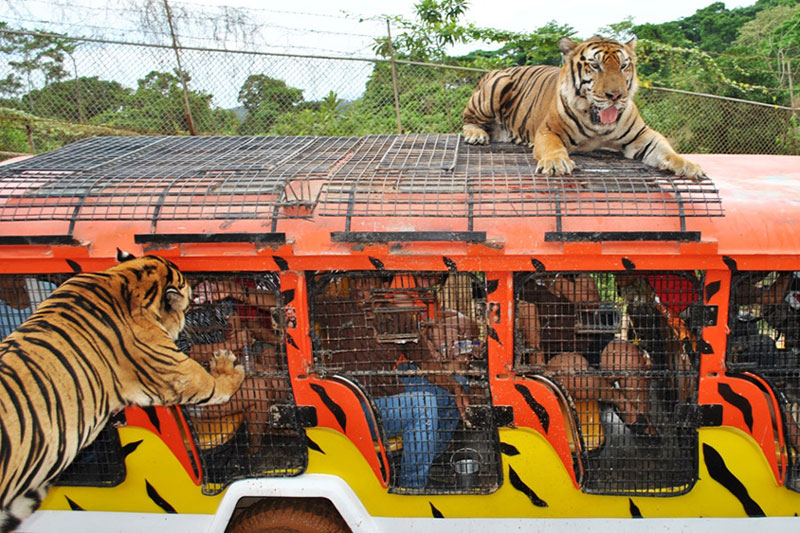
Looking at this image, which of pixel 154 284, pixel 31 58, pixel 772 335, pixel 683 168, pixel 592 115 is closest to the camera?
pixel 154 284

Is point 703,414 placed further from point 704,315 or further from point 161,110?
point 161,110

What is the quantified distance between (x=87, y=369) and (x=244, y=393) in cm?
69

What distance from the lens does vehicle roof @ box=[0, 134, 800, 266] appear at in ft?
8.00

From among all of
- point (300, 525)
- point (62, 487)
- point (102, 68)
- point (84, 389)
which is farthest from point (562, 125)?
point (102, 68)

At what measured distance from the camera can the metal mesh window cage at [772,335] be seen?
252cm

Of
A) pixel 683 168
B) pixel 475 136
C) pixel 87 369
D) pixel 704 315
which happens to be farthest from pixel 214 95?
pixel 704 315

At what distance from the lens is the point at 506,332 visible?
2557 mm

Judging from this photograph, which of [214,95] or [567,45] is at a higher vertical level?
[214,95]

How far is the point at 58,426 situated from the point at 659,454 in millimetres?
2629

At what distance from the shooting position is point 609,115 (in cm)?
350

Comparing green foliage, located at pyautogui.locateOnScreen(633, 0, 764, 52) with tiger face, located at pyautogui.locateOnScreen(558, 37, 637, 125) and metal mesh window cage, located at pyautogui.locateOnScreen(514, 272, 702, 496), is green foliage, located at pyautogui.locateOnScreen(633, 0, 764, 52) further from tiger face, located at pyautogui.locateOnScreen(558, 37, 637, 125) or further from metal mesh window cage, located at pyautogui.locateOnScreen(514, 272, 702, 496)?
metal mesh window cage, located at pyautogui.locateOnScreen(514, 272, 702, 496)

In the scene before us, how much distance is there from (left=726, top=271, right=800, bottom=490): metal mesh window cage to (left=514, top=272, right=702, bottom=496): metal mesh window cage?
205 mm

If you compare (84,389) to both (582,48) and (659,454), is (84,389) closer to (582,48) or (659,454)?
(659,454)

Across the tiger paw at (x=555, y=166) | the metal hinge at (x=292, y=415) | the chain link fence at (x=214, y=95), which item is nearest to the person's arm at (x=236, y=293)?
the metal hinge at (x=292, y=415)
